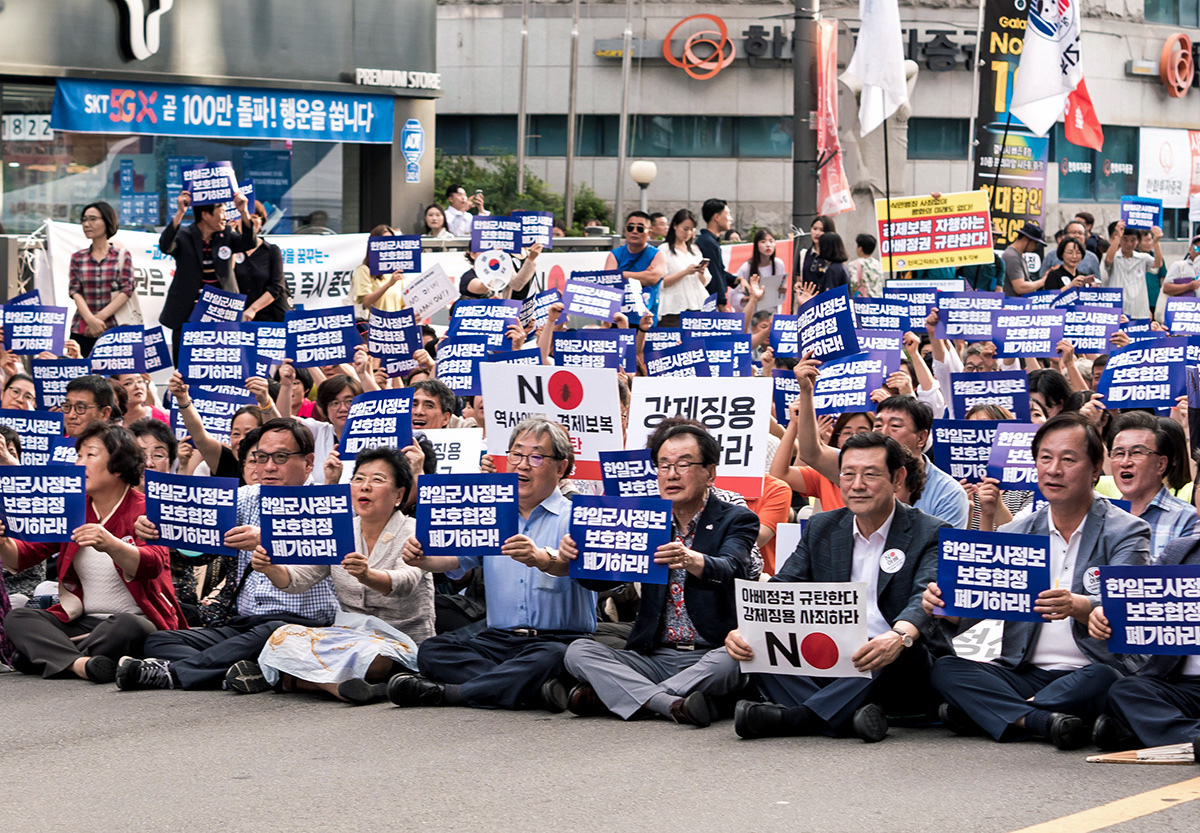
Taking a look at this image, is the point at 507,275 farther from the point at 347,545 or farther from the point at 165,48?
the point at 347,545

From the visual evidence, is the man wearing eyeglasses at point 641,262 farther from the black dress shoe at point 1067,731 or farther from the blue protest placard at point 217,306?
the black dress shoe at point 1067,731

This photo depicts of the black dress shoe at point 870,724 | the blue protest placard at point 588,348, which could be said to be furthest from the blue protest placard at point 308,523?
the blue protest placard at point 588,348

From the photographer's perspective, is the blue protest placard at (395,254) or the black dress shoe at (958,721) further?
the blue protest placard at (395,254)

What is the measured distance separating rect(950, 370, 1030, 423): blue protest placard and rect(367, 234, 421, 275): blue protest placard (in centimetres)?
619

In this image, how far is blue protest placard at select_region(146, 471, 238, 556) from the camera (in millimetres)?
8164

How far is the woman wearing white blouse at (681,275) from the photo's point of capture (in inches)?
638

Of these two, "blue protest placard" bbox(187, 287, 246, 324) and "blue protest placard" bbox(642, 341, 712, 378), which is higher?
"blue protest placard" bbox(187, 287, 246, 324)

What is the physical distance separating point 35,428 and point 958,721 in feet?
17.8

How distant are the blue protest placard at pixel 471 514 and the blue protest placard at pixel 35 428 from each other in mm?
2920

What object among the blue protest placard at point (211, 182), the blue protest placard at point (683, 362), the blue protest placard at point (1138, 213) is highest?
the blue protest placard at point (1138, 213)

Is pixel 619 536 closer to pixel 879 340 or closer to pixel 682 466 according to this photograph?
pixel 682 466

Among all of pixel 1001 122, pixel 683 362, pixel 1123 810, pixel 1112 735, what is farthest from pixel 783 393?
pixel 1001 122

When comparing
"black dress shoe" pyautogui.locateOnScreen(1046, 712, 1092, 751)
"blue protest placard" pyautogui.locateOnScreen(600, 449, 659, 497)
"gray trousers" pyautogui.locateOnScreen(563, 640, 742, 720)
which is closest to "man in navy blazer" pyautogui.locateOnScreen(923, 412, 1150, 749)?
"black dress shoe" pyautogui.locateOnScreen(1046, 712, 1092, 751)

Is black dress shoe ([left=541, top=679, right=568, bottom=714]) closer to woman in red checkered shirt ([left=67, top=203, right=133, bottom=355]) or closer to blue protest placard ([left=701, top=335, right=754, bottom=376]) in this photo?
blue protest placard ([left=701, top=335, right=754, bottom=376])
